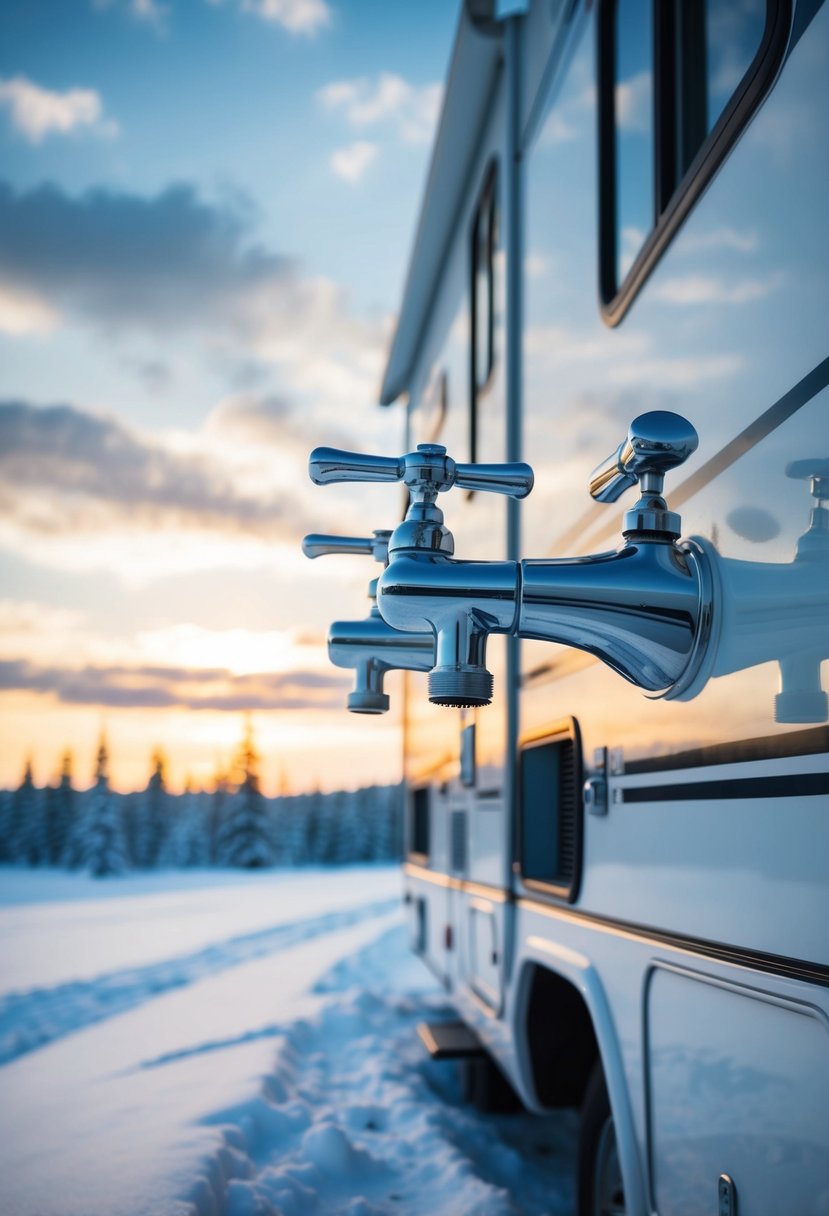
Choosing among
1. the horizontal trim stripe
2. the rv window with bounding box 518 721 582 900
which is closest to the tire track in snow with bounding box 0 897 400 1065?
the rv window with bounding box 518 721 582 900

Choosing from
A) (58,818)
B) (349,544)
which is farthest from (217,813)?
(349,544)

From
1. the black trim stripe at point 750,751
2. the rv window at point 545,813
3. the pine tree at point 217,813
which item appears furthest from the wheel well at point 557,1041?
the pine tree at point 217,813

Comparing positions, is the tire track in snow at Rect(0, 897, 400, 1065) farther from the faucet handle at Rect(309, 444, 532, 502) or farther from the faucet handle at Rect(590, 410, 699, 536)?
the faucet handle at Rect(590, 410, 699, 536)

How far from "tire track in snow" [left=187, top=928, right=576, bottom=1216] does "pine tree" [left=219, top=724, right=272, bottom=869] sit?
36.3m

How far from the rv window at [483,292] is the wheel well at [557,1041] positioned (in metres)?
1.97

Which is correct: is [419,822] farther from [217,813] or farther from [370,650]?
[217,813]

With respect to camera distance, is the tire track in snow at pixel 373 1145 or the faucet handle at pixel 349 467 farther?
the tire track in snow at pixel 373 1145

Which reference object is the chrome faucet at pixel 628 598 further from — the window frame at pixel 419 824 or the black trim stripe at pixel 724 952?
the window frame at pixel 419 824

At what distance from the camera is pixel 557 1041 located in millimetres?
2961

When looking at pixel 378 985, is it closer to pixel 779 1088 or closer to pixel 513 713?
pixel 513 713

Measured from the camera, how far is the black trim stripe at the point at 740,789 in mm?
1260

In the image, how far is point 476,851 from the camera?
3.72 meters

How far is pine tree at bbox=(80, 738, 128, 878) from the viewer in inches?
1501

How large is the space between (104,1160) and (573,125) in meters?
3.04
